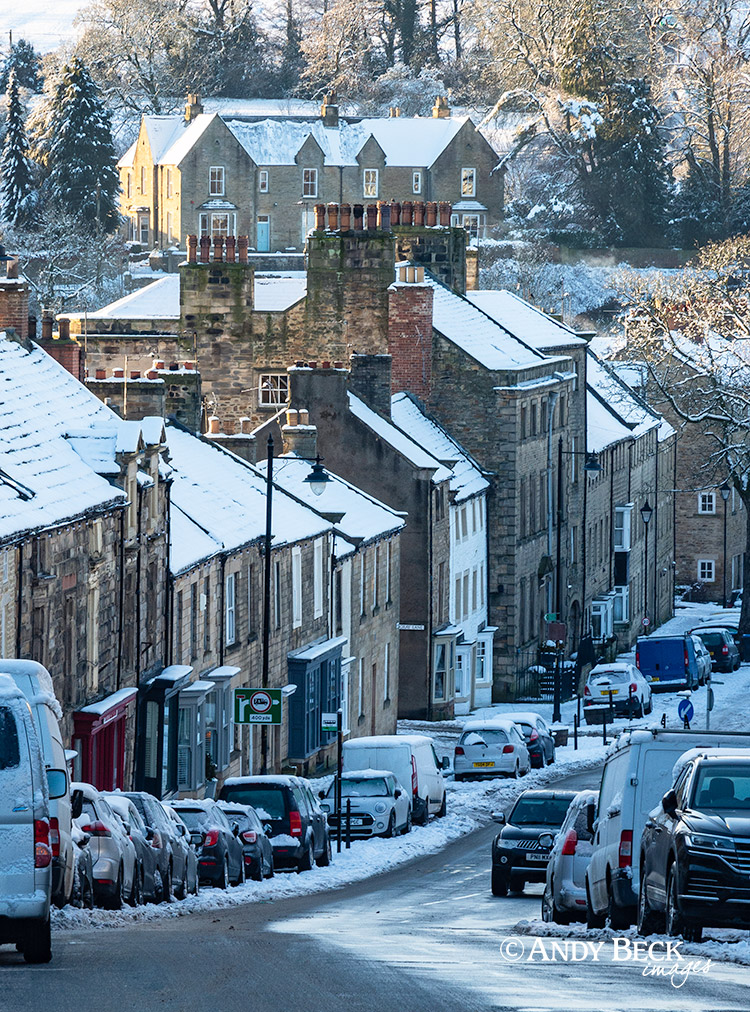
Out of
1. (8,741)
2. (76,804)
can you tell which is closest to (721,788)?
(8,741)

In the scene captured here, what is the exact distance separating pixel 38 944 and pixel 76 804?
4.60 m

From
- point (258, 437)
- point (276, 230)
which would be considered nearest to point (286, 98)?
point (276, 230)

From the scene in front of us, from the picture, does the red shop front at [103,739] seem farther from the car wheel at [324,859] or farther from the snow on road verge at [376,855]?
the snow on road verge at [376,855]

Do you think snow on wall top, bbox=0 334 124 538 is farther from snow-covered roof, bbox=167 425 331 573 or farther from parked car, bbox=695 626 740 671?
parked car, bbox=695 626 740 671

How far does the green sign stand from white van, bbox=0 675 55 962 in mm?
20450

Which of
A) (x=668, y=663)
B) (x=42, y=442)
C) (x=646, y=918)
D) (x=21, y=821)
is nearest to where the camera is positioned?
(x=21, y=821)

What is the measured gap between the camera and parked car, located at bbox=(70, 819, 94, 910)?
22.6m

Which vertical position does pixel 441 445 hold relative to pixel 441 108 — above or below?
below

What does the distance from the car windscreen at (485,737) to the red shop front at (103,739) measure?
1440 cm

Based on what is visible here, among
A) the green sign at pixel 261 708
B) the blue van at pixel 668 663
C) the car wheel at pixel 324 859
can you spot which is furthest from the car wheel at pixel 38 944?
the blue van at pixel 668 663

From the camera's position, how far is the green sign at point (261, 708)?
37.8 metres

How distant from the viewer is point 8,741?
56.3 ft

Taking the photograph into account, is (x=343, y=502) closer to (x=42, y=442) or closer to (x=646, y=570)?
(x=42, y=442)

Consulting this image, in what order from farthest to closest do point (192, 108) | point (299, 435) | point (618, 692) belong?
point (192, 108)
point (618, 692)
point (299, 435)
